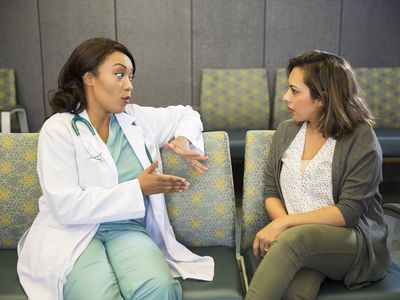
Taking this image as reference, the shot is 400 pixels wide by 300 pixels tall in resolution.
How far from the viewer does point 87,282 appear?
60.0 inches

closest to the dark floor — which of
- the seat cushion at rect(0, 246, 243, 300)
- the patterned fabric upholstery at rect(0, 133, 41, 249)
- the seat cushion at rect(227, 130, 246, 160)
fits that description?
the seat cushion at rect(227, 130, 246, 160)

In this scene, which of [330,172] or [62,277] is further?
[330,172]

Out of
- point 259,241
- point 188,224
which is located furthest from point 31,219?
point 259,241

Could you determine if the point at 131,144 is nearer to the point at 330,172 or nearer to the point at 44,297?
the point at 44,297

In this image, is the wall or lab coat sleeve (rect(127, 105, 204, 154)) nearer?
lab coat sleeve (rect(127, 105, 204, 154))

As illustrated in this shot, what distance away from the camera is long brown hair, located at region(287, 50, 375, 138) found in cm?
173

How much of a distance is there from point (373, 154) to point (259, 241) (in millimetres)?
520

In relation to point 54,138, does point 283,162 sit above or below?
below

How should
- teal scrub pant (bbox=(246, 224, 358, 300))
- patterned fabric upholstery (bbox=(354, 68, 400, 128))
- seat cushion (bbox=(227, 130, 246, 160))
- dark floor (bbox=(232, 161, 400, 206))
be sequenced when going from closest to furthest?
1. teal scrub pant (bbox=(246, 224, 358, 300))
2. seat cushion (bbox=(227, 130, 246, 160))
3. dark floor (bbox=(232, 161, 400, 206))
4. patterned fabric upholstery (bbox=(354, 68, 400, 128))

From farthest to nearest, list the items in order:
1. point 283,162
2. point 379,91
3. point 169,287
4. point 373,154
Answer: point 379,91, point 283,162, point 373,154, point 169,287

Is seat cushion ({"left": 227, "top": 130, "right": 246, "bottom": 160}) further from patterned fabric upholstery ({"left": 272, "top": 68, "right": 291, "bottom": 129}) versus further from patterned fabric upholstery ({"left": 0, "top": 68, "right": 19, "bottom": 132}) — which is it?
patterned fabric upholstery ({"left": 0, "top": 68, "right": 19, "bottom": 132})

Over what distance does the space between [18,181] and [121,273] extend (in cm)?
66

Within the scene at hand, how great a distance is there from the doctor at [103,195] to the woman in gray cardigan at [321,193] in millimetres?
307

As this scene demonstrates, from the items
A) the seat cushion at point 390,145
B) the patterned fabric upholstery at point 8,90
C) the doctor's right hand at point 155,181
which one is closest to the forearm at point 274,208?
the doctor's right hand at point 155,181
